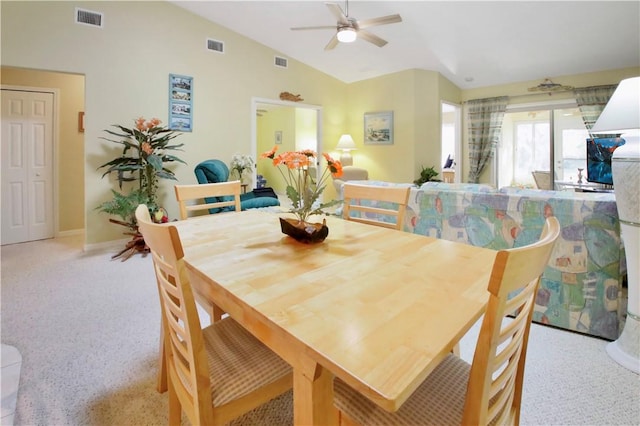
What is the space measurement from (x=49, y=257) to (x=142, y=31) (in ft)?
9.79

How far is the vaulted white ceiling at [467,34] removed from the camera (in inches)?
155

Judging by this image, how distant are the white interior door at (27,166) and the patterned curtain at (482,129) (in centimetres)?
697

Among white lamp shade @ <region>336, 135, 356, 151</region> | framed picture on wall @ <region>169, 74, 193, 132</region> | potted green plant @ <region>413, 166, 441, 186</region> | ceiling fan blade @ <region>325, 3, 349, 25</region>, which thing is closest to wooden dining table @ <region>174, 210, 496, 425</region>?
ceiling fan blade @ <region>325, 3, 349, 25</region>

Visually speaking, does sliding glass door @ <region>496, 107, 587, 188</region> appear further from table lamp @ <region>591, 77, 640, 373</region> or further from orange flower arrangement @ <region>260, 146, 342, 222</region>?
orange flower arrangement @ <region>260, 146, 342, 222</region>

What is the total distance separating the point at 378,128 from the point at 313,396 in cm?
624

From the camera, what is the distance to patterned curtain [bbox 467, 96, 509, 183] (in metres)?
6.20

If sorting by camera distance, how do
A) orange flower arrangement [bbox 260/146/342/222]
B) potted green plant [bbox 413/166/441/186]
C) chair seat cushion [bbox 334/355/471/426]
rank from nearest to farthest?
chair seat cushion [bbox 334/355/471/426], orange flower arrangement [bbox 260/146/342/222], potted green plant [bbox 413/166/441/186]

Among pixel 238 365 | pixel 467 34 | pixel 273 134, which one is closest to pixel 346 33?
pixel 467 34

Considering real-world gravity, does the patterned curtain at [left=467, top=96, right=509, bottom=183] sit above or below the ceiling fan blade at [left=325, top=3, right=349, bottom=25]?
below

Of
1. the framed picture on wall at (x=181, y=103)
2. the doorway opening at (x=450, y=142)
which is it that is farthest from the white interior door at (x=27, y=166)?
the doorway opening at (x=450, y=142)

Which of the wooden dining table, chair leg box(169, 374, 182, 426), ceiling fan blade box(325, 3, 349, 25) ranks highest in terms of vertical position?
ceiling fan blade box(325, 3, 349, 25)

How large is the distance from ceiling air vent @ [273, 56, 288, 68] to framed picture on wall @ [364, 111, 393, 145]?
1886 mm

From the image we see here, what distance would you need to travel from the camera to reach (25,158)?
4.46 m

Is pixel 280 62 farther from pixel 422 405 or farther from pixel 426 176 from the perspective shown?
pixel 422 405
